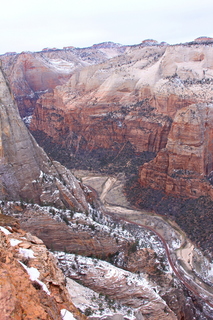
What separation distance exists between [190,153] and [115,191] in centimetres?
1492

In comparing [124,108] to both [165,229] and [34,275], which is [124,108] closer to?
[165,229]

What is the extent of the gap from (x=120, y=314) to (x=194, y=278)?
13.8 m

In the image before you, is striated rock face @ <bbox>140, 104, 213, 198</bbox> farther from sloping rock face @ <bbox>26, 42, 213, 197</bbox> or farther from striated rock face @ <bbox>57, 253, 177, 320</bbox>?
striated rock face @ <bbox>57, 253, 177, 320</bbox>

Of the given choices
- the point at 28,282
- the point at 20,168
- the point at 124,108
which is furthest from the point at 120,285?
the point at 124,108

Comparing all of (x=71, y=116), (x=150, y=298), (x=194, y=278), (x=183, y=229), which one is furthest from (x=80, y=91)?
(x=150, y=298)

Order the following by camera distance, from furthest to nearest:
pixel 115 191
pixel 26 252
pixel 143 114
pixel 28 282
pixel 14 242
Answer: pixel 143 114 → pixel 115 191 → pixel 14 242 → pixel 26 252 → pixel 28 282

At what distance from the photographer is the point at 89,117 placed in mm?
69000

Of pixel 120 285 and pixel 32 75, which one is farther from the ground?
pixel 32 75

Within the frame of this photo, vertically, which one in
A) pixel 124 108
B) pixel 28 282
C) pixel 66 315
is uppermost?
pixel 124 108

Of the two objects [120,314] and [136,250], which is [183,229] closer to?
[136,250]

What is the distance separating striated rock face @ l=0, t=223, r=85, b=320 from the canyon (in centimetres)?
6

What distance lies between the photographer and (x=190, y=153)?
131ft

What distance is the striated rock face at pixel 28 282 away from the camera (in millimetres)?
7797

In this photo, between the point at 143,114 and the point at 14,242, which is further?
the point at 143,114
